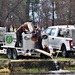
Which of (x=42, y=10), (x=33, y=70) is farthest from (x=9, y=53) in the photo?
(x=42, y=10)

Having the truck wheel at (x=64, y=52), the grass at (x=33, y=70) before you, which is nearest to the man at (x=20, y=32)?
the grass at (x=33, y=70)

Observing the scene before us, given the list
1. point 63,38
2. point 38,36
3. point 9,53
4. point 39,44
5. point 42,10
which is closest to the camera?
point 38,36

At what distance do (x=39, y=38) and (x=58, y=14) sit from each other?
104ft

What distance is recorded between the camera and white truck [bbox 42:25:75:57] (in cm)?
1889

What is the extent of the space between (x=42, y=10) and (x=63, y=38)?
115 feet

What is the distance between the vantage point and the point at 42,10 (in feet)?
178

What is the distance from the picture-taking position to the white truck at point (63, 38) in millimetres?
18891

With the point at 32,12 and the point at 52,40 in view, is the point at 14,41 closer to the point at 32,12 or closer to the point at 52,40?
the point at 52,40

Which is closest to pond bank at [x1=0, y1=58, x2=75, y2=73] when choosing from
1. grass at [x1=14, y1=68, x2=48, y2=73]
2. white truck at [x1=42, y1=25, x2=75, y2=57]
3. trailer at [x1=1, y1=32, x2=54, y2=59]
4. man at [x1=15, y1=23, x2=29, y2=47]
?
grass at [x1=14, y1=68, x2=48, y2=73]

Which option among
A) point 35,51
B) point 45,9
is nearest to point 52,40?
point 35,51

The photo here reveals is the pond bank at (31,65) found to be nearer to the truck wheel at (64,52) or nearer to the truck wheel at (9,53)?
the truck wheel at (9,53)

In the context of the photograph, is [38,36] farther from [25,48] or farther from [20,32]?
[20,32]

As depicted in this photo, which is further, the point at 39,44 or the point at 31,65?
the point at 39,44

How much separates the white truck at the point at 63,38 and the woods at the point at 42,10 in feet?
65.9
